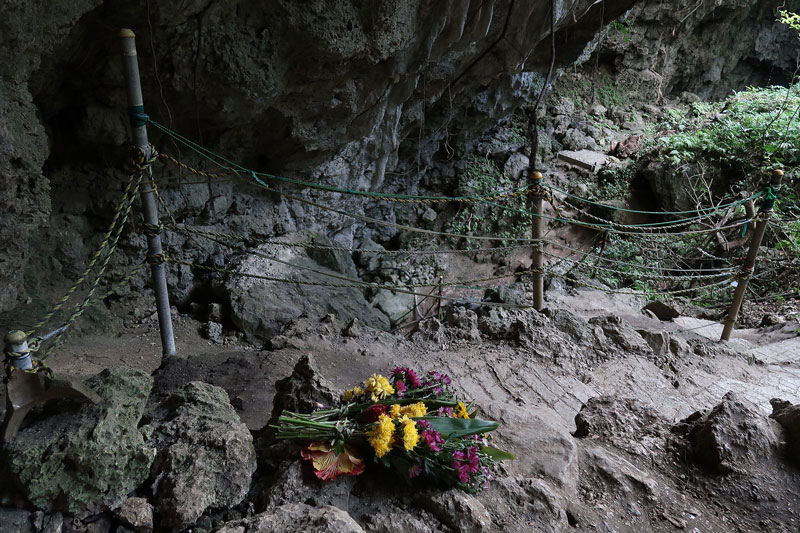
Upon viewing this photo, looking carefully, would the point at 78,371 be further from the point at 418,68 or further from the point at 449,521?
the point at 418,68

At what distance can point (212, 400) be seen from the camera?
6.35 feet

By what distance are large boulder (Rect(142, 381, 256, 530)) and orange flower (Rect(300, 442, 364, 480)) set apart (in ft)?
0.70

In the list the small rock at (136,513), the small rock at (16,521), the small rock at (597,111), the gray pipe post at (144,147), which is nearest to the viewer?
the small rock at (16,521)

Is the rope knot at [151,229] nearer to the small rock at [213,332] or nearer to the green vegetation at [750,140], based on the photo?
the small rock at [213,332]

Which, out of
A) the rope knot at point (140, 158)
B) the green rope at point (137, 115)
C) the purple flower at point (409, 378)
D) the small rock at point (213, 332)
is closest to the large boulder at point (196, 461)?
the purple flower at point (409, 378)

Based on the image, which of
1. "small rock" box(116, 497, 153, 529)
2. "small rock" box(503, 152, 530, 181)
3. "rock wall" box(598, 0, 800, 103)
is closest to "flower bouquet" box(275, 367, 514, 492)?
"small rock" box(116, 497, 153, 529)

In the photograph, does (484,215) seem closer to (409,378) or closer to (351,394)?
(409,378)

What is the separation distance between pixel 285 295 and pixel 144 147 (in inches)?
94.9

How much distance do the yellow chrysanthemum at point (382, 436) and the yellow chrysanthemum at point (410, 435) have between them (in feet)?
0.16

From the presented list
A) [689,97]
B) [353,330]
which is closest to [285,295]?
[353,330]

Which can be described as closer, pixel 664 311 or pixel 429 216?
pixel 664 311

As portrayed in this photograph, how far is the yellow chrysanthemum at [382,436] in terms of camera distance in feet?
5.51

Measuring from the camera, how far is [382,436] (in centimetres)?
169

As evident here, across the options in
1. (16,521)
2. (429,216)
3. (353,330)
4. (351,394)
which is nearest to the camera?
(16,521)
